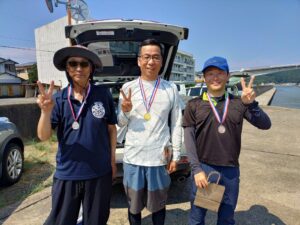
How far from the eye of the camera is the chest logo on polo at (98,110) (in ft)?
6.16

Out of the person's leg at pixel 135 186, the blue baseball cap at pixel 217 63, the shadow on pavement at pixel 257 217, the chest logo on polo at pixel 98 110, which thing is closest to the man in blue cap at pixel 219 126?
the blue baseball cap at pixel 217 63

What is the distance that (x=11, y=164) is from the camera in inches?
154

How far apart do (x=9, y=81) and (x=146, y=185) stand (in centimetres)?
4966

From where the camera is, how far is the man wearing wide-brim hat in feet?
6.05

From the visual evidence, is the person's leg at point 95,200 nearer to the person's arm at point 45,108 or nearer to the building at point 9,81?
the person's arm at point 45,108

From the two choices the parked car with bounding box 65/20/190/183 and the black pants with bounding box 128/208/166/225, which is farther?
the parked car with bounding box 65/20/190/183

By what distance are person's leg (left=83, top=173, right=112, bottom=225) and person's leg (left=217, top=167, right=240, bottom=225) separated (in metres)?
0.93

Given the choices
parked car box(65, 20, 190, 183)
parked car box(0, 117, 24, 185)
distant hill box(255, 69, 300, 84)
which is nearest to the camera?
parked car box(65, 20, 190, 183)

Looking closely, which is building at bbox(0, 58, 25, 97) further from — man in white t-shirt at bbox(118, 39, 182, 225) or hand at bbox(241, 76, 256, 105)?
hand at bbox(241, 76, 256, 105)

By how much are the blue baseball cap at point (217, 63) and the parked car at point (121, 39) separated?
0.96 metres

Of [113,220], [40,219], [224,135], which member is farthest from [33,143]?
[224,135]

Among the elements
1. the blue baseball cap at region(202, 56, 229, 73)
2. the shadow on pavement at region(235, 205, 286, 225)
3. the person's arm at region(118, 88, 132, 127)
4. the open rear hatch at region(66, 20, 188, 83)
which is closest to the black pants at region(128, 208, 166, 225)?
the person's arm at region(118, 88, 132, 127)

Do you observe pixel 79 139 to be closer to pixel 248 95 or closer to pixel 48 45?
pixel 248 95

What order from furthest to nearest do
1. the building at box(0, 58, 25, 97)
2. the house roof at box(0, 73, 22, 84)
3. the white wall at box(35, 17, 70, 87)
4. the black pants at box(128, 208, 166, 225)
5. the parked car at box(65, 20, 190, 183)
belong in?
the house roof at box(0, 73, 22, 84)
the white wall at box(35, 17, 70, 87)
the building at box(0, 58, 25, 97)
the parked car at box(65, 20, 190, 183)
the black pants at box(128, 208, 166, 225)
